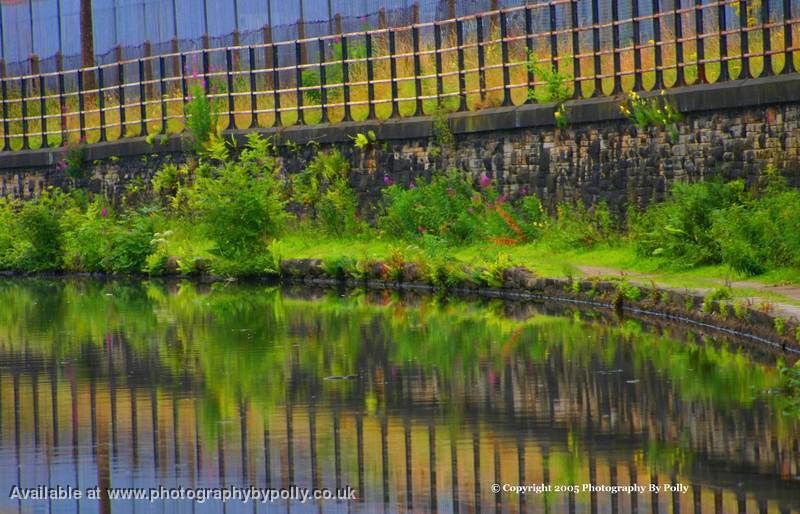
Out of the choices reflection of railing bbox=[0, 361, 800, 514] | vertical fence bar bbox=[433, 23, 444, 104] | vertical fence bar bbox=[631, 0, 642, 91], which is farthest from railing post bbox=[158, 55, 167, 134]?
reflection of railing bbox=[0, 361, 800, 514]

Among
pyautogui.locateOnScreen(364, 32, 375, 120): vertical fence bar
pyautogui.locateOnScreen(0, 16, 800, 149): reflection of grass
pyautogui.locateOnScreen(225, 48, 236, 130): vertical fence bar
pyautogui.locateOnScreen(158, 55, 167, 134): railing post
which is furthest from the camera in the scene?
pyautogui.locateOnScreen(158, 55, 167, 134): railing post

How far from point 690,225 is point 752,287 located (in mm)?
3126

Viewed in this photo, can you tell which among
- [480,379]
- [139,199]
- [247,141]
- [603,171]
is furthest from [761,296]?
[139,199]

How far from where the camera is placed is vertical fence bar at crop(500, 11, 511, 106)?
2692cm

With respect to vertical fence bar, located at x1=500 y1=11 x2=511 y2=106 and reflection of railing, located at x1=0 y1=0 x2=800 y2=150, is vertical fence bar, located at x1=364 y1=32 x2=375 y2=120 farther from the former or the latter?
vertical fence bar, located at x1=500 y1=11 x2=511 y2=106

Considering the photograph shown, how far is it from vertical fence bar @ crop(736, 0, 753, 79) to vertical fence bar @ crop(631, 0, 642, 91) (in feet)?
5.77

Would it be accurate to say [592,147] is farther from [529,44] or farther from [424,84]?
[424,84]

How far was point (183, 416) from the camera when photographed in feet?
42.2

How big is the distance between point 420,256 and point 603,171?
2.86 meters

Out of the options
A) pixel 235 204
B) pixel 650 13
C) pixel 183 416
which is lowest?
pixel 183 416

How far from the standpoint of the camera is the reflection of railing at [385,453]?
30.9 ft

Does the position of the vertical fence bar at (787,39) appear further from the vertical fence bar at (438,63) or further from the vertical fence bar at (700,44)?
the vertical fence bar at (438,63)

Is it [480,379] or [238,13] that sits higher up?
[238,13]

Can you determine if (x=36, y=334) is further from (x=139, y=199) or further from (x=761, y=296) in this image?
(x=139, y=199)
